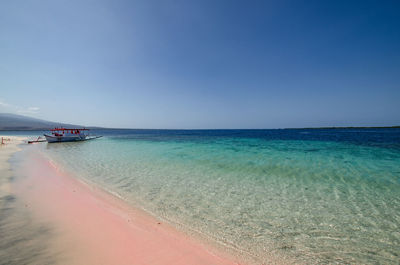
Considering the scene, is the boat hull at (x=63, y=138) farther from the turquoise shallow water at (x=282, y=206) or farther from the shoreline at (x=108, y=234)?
the shoreline at (x=108, y=234)

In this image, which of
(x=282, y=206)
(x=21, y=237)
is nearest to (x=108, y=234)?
(x=21, y=237)

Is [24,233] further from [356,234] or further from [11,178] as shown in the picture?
[356,234]

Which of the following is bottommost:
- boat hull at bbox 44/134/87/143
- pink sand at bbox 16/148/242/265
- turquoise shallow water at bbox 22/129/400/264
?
turquoise shallow water at bbox 22/129/400/264

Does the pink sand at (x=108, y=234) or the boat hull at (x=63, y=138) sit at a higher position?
the boat hull at (x=63, y=138)

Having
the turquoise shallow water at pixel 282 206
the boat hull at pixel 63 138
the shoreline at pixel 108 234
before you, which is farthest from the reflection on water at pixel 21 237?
the boat hull at pixel 63 138

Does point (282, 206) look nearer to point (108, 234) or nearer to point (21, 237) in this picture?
point (108, 234)

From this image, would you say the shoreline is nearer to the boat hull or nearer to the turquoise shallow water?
the turquoise shallow water

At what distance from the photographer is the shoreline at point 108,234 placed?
9.75 feet

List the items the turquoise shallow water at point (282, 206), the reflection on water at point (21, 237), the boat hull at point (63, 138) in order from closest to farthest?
the reflection on water at point (21, 237)
the turquoise shallow water at point (282, 206)
the boat hull at point (63, 138)

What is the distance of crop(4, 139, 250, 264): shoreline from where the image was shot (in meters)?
2.97

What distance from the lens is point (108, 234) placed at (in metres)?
3.62

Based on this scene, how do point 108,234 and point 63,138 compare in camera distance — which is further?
point 63,138

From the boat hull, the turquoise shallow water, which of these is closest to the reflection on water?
the turquoise shallow water

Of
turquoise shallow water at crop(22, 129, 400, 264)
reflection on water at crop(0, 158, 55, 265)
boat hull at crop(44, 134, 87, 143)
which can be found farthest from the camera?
boat hull at crop(44, 134, 87, 143)
